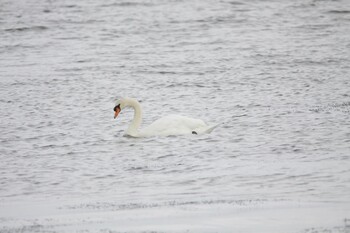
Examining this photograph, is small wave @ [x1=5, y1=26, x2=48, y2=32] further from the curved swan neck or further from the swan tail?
the swan tail

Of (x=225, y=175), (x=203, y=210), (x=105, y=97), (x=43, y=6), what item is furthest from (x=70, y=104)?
(x=43, y=6)

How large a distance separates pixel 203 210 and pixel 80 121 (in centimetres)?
672

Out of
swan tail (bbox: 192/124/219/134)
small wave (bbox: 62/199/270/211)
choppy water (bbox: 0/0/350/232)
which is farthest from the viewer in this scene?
swan tail (bbox: 192/124/219/134)

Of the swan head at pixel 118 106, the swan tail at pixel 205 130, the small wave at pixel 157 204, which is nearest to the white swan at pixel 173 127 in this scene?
the swan tail at pixel 205 130

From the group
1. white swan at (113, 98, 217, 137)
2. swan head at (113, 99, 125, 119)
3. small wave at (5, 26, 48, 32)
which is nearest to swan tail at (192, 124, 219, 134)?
white swan at (113, 98, 217, 137)

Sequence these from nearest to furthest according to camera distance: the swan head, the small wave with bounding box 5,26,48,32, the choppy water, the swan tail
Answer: the choppy water → the swan tail → the swan head → the small wave with bounding box 5,26,48,32

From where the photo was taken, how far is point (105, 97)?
1770cm

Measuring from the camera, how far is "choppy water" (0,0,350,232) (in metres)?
9.41

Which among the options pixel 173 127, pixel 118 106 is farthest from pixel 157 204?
pixel 118 106

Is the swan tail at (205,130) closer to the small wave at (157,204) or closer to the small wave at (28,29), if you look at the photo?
the small wave at (157,204)

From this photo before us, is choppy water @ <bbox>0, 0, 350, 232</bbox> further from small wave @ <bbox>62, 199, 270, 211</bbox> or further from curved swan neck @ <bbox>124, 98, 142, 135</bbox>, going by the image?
curved swan neck @ <bbox>124, 98, 142, 135</bbox>

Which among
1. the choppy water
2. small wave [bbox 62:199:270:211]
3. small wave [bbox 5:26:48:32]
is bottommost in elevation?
small wave [bbox 5:26:48:32]

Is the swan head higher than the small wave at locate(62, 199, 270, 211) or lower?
lower

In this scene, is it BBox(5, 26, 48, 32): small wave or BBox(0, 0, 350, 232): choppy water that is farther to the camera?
BBox(5, 26, 48, 32): small wave
